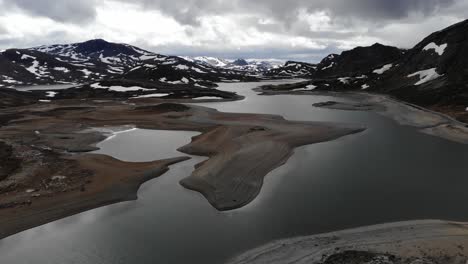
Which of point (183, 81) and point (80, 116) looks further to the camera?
point (183, 81)

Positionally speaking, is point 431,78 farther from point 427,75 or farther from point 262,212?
point 262,212

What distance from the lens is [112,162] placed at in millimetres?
45094

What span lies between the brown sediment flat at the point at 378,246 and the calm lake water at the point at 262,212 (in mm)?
1149

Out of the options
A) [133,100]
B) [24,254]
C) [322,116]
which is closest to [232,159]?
[24,254]

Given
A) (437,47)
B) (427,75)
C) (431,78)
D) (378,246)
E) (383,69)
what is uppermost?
(437,47)

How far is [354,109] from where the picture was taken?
297ft

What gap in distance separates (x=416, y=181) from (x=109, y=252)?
28.3m

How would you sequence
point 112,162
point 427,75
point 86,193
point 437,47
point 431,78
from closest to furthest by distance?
point 86,193, point 112,162, point 431,78, point 427,75, point 437,47

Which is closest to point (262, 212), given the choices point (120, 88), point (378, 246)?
point (378, 246)

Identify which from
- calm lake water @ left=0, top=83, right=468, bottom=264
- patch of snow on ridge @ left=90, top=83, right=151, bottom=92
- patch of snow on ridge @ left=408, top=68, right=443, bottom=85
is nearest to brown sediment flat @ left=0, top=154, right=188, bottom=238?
calm lake water @ left=0, top=83, right=468, bottom=264

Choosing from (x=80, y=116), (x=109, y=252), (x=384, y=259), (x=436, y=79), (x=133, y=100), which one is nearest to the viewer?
(x=384, y=259)

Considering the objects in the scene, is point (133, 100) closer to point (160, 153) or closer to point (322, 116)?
point (322, 116)

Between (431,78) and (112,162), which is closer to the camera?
(112,162)

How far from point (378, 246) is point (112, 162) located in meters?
32.2
